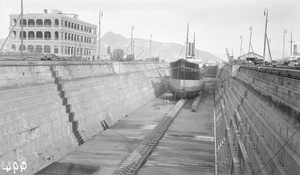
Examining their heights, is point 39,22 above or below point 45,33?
above

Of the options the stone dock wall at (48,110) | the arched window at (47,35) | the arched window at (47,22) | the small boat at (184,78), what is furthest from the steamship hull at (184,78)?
the arched window at (47,22)

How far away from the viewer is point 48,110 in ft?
70.3

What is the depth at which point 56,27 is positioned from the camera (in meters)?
75.9

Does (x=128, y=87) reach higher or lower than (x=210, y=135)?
higher

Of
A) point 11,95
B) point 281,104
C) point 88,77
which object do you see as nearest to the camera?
point 281,104

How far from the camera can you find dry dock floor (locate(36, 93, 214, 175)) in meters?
19.2

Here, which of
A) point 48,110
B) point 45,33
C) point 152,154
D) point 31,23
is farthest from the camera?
point 31,23

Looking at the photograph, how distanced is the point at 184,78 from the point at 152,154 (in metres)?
31.7

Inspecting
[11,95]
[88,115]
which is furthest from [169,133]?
[11,95]

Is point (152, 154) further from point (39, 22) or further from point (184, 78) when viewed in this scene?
point (39, 22)

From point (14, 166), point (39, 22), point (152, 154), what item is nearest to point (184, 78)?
point (152, 154)

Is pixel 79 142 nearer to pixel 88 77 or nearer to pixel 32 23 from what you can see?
pixel 88 77

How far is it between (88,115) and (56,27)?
5346cm

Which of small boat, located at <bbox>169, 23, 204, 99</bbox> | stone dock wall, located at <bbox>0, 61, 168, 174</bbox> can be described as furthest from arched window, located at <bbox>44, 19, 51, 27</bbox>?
stone dock wall, located at <bbox>0, 61, 168, 174</bbox>
